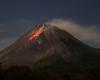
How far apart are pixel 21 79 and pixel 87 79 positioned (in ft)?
83.0

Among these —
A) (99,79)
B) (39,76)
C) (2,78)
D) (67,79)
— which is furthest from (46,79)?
(99,79)

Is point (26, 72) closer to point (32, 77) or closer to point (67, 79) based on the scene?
point (32, 77)

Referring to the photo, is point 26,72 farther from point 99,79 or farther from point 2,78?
point 99,79

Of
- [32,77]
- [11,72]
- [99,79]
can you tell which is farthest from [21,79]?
[99,79]

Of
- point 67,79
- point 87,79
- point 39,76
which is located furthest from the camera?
point 67,79

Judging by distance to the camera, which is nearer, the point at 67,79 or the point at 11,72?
the point at 11,72

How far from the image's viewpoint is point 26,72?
93.7m

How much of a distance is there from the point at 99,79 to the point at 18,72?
41.6 metres

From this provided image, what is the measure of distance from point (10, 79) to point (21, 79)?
138 inches

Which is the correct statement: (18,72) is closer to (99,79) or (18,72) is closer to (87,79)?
(87,79)

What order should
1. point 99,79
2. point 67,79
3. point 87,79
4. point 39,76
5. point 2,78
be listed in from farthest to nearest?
point 99,79, point 67,79, point 87,79, point 39,76, point 2,78

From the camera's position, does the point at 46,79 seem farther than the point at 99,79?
No

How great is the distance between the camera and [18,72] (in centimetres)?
9356

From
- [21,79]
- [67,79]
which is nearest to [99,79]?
[67,79]
